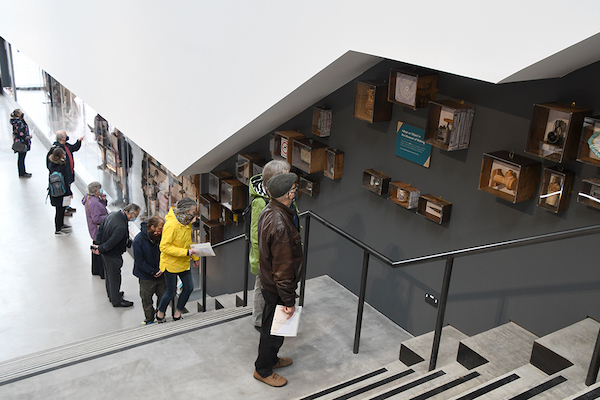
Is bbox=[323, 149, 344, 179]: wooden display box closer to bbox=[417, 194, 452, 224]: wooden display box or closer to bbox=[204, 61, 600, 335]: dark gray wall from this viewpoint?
bbox=[204, 61, 600, 335]: dark gray wall

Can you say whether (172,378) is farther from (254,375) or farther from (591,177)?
(591,177)

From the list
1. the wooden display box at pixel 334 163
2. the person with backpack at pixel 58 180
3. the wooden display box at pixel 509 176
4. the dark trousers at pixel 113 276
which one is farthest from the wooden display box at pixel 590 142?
the person with backpack at pixel 58 180

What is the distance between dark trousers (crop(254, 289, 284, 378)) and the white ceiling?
5.36 feet

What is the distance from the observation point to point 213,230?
6.50 metres

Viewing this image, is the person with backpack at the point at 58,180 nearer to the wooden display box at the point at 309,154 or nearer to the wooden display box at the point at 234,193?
the wooden display box at the point at 234,193

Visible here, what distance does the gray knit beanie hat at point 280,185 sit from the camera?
10.5 feet

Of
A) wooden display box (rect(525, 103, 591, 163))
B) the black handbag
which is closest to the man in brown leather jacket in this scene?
wooden display box (rect(525, 103, 591, 163))

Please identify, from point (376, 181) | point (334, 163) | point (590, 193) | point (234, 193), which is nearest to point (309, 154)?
point (334, 163)

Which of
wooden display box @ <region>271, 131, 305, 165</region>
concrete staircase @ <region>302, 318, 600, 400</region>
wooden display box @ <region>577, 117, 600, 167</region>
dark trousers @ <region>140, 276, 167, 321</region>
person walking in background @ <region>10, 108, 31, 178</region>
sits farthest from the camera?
person walking in background @ <region>10, 108, 31, 178</region>

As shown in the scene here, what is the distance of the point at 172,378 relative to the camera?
3.67m

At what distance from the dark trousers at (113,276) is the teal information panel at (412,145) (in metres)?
3.98

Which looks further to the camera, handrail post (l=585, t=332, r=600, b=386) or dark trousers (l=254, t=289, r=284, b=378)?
dark trousers (l=254, t=289, r=284, b=378)

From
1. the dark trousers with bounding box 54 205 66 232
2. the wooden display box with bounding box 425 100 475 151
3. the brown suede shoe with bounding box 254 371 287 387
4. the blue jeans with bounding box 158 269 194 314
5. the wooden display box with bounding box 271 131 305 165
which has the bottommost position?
the dark trousers with bounding box 54 205 66 232

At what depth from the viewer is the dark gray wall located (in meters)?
3.28
